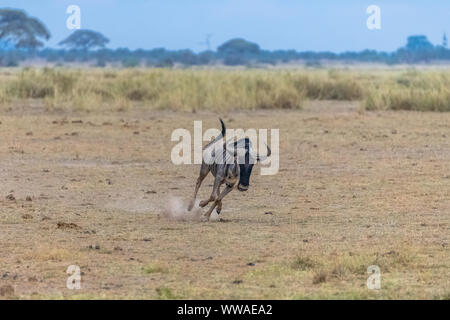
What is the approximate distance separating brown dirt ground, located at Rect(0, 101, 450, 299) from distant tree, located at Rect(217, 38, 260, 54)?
9310cm

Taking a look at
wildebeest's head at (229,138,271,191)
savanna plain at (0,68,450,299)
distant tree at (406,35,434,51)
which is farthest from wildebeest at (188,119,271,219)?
distant tree at (406,35,434,51)

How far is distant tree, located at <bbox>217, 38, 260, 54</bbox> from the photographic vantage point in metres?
113

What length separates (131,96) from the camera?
90.6 feet

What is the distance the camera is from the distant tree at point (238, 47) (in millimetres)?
112812

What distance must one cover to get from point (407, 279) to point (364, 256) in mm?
724

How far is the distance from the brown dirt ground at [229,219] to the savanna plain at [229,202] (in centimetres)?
2

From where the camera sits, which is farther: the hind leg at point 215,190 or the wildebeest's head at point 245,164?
the hind leg at point 215,190

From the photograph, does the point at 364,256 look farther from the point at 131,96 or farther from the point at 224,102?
the point at 131,96

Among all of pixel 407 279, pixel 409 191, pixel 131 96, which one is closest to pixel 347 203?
pixel 409 191

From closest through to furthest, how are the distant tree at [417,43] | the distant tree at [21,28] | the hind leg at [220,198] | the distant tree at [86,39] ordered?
1. the hind leg at [220,198]
2. the distant tree at [21,28]
3. the distant tree at [86,39]
4. the distant tree at [417,43]

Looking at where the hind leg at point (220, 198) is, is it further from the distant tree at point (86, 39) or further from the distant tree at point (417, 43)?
the distant tree at point (417, 43)

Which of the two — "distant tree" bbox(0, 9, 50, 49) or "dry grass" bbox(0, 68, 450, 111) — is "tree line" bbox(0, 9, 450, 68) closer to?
"distant tree" bbox(0, 9, 50, 49)

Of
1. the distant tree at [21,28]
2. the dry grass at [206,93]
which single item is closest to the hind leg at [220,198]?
the dry grass at [206,93]

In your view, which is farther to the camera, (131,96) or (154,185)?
(131,96)
